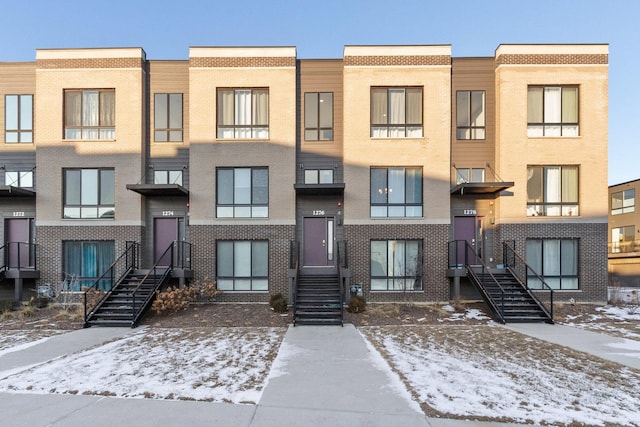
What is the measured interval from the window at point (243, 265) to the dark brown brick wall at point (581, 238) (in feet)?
31.9

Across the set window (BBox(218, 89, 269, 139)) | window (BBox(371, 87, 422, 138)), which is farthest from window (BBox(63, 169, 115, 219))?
window (BBox(371, 87, 422, 138))

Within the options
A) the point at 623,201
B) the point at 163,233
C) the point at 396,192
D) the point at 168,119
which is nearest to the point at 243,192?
the point at 163,233

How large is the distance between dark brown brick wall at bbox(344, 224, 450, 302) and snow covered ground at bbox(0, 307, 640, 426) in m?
4.59

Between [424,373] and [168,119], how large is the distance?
13781 mm

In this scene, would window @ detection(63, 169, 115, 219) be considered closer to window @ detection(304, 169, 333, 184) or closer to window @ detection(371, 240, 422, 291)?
window @ detection(304, 169, 333, 184)

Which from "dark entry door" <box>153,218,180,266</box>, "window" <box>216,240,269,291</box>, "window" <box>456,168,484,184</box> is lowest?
"window" <box>216,240,269,291</box>

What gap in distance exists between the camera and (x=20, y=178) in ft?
49.2

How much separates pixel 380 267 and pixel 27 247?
1451 cm

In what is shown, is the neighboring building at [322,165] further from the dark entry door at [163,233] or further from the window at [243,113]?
the dark entry door at [163,233]

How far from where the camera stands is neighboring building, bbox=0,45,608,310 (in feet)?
47.6

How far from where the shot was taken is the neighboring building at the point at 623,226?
29.8 metres

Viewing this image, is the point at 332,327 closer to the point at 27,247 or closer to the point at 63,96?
the point at 27,247

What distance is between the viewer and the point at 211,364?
22.6 feet

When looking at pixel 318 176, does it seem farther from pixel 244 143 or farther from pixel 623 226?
pixel 623 226
